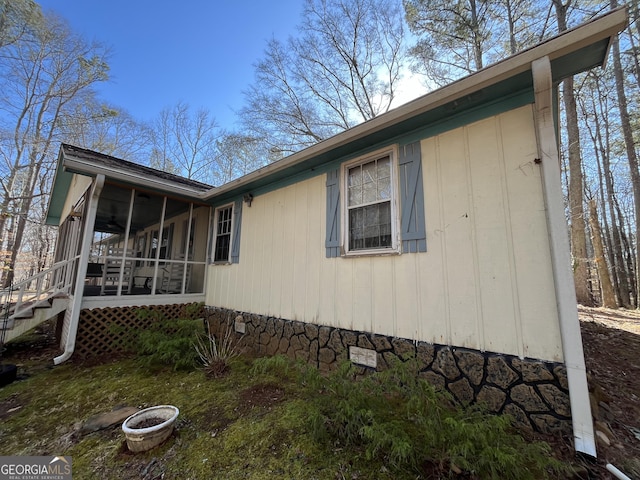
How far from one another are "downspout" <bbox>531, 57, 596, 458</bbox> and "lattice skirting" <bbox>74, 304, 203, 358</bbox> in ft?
21.0

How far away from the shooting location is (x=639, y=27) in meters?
8.25

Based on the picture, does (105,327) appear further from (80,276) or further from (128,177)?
(128,177)

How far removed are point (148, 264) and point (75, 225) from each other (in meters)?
3.03

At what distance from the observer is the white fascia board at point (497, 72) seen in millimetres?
1935

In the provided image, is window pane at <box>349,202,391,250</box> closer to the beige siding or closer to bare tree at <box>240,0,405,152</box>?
the beige siding

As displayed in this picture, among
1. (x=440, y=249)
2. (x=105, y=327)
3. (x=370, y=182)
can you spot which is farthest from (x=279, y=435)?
(x=105, y=327)

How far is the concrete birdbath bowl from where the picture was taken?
90.2 inches

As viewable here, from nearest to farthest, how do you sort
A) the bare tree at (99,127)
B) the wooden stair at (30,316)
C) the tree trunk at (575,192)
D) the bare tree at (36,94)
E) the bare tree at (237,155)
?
the wooden stair at (30,316) → the tree trunk at (575,192) → the bare tree at (237,155) → the bare tree at (36,94) → the bare tree at (99,127)

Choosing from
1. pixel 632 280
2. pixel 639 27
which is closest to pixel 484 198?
pixel 639 27

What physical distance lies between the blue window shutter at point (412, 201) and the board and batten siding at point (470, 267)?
0.07 meters

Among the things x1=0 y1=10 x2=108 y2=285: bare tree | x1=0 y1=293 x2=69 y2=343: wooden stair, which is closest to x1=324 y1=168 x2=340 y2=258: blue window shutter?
x1=0 y1=293 x2=69 y2=343: wooden stair

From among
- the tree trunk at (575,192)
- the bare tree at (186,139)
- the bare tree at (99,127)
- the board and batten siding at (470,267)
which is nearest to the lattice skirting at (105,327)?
the board and batten siding at (470,267)

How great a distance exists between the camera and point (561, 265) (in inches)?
86.6

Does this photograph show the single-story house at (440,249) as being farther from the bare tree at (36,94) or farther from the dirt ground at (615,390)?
the bare tree at (36,94)
